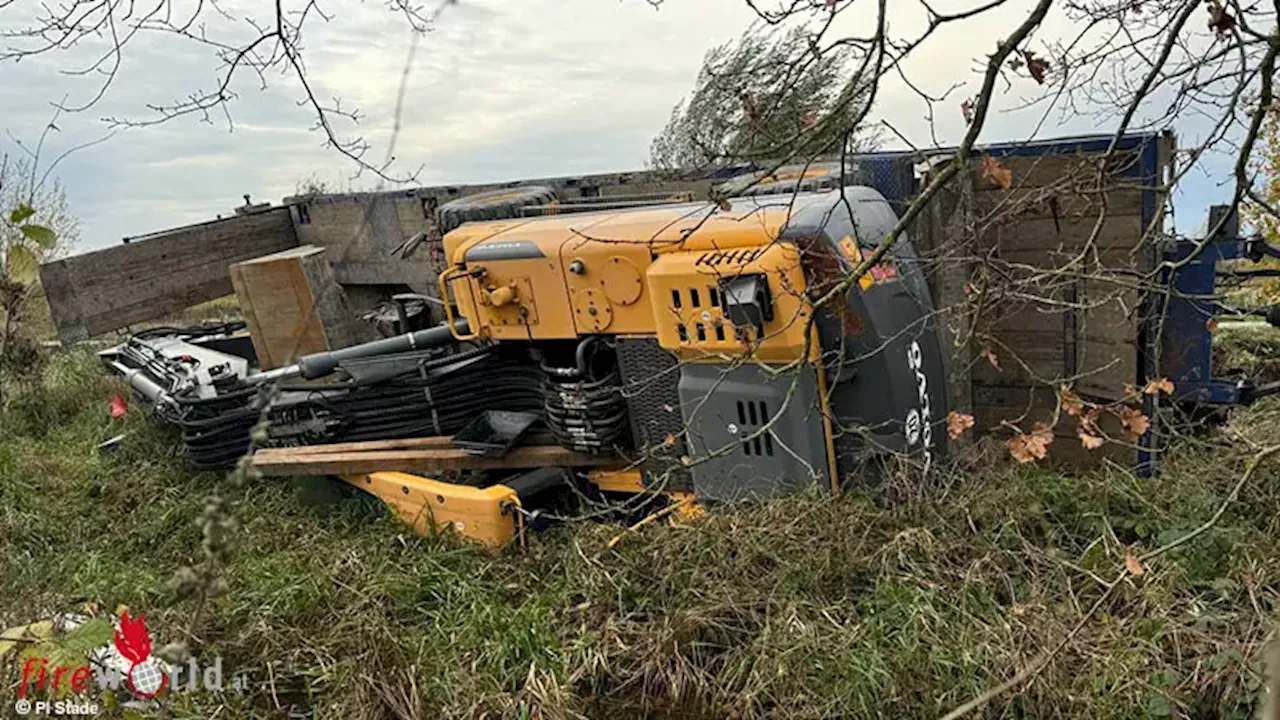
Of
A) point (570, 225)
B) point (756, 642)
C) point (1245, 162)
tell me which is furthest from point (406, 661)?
point (1245, 162)

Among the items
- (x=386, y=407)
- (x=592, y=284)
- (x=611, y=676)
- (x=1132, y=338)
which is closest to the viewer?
(x=611, y=676)

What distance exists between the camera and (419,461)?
4.23 metres

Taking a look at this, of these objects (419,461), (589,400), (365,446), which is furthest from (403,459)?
(589,400)

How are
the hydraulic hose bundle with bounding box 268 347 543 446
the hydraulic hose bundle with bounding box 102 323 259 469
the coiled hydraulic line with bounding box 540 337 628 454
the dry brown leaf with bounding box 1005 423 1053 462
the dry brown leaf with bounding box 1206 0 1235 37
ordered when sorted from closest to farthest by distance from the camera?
1. the dry brown leaf with bounding box 1206 0 1235 37
2. the dry brown leaf with bounding box 1005 423 1053 462
3. the coiled hydraulic line with bounding box 540 337 628 454
4. the hydraulic hose bundle with bounding box 268 347 543 446
5. the hydraulic hose bundle with bounding box 102 323 259 469

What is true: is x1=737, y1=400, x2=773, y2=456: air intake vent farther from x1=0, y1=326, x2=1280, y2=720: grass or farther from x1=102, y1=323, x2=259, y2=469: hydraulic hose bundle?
x1=102, y1=323, x2=259, y2=469: hydraulic hose bundle

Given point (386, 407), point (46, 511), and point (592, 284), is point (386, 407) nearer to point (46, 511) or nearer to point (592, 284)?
point (592, 284)

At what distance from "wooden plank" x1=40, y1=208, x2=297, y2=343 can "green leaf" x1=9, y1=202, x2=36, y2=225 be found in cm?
502

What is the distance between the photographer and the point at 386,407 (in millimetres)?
4520

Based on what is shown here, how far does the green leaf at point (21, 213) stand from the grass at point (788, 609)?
3.04 feet

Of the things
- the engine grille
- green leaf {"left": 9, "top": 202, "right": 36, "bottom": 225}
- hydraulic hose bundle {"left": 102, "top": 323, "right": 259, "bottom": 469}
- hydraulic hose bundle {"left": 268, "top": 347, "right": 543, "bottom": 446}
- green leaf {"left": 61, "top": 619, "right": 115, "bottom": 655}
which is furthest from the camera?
hydraulic hose bundle {"left": 102, "top": 323, "right": 259, "bottom": 469}

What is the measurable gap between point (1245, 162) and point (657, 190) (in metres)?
3.42

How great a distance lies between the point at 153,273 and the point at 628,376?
168 inches

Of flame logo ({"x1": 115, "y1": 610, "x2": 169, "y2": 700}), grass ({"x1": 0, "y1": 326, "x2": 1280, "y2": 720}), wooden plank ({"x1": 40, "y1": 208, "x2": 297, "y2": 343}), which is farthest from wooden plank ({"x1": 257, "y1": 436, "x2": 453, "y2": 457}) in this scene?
wooden plank ({"x1": 40, "y1": 208, "x2": 297, "y2": 343})

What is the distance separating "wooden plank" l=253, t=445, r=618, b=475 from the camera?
4.05m
